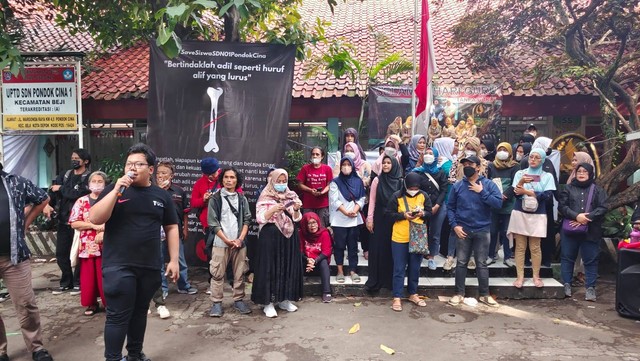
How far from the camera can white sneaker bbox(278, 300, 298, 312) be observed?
516 centimetres

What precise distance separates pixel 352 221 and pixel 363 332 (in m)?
1.59

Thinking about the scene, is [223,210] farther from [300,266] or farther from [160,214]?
[160,214]

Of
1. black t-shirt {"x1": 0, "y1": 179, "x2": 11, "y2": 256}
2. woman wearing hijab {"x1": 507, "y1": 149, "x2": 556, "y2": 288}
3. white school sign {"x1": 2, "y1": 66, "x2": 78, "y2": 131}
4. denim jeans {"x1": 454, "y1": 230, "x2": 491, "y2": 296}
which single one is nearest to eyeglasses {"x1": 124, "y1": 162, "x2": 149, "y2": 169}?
black t-shirt {"x1": 0, "y1": 179, "x2": 11, "y2": 256}

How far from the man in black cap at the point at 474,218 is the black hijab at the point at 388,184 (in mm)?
700

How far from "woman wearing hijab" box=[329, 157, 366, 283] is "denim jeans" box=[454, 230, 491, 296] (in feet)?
4.14

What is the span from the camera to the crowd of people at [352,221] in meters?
4.96

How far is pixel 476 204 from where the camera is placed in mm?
5301

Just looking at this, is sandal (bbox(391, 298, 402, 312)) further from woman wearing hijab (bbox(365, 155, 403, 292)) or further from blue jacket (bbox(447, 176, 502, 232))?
blue jacket (bbox(447, 176, 502, 232))

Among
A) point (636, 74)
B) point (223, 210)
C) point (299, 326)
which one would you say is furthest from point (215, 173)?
point (636, 74)

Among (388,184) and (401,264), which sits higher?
(388,184)

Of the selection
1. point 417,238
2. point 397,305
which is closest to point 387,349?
point 397,305

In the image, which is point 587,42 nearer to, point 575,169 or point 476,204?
point 575,169

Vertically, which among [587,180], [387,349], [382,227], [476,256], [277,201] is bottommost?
[387,349]

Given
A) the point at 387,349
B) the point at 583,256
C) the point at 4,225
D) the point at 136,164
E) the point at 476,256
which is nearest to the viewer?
the point at 136,164
